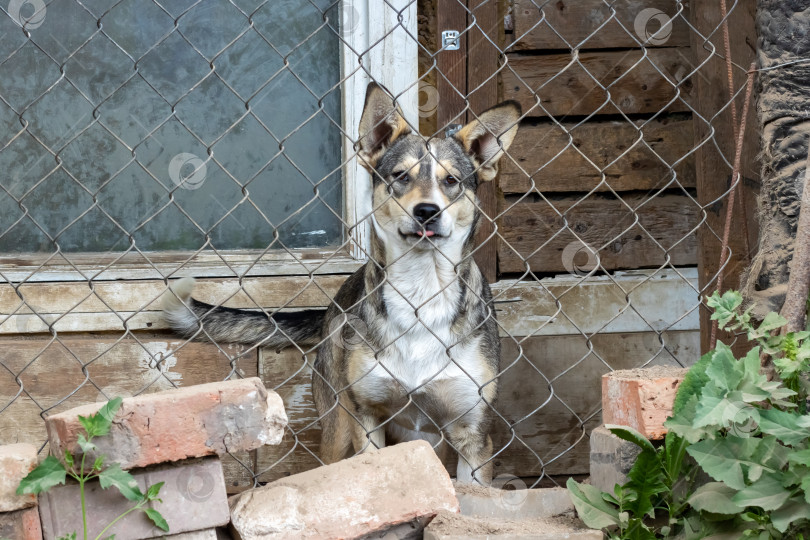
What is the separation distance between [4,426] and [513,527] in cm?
256

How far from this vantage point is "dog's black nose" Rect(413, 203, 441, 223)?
3406mm

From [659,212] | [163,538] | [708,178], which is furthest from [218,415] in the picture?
[659,212]

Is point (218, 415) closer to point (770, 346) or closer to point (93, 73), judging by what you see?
point (770, 346)

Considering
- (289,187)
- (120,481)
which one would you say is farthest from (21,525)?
(289,187)

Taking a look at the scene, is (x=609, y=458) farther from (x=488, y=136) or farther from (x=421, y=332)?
(x=488, y=136)

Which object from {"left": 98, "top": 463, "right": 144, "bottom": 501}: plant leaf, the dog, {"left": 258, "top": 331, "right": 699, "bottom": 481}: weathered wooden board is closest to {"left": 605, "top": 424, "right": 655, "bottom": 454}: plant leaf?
the dog

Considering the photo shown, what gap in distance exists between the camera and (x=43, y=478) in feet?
A: 6.37

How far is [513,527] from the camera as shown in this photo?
2322 mm

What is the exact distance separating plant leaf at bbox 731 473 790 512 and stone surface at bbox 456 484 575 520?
65 cm

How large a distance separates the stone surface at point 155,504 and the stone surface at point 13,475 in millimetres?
68

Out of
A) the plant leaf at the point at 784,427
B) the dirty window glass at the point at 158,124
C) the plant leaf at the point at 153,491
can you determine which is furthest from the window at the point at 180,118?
the plant leaf at the point at 784,427

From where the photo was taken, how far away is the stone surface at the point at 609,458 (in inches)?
91.9

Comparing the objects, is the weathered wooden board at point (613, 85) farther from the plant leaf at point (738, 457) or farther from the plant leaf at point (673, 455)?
the plant leaf at point (738, 457)

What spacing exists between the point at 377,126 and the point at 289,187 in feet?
3.84
